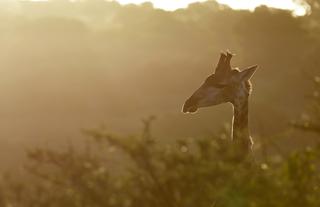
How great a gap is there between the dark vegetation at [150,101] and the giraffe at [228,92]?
2.11 metres

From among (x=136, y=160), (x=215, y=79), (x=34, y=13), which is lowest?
(x=34, y=13)

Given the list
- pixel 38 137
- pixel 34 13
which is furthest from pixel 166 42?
pixel 38 137

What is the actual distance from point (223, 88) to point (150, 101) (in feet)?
167

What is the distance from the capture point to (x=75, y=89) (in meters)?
63.3

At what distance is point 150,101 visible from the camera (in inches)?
2429

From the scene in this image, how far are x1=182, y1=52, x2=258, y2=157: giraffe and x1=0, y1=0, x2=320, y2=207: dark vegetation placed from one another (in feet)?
6.91

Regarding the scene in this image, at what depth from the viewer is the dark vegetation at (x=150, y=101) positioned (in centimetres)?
553

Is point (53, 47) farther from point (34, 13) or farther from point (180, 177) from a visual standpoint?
point (180, 177)

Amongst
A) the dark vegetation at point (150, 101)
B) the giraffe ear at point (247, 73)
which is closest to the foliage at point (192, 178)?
the dark vegetation at point (150, 101)

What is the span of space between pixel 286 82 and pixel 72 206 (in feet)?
178

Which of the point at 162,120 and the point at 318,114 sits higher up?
the point at 318,114

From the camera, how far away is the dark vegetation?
18.1 feet

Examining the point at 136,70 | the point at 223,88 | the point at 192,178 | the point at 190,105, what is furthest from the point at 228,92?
the point at 136,70

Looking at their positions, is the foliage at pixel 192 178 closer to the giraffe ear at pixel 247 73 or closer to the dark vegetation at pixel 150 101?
the dark vegetation at pixel 150 101
